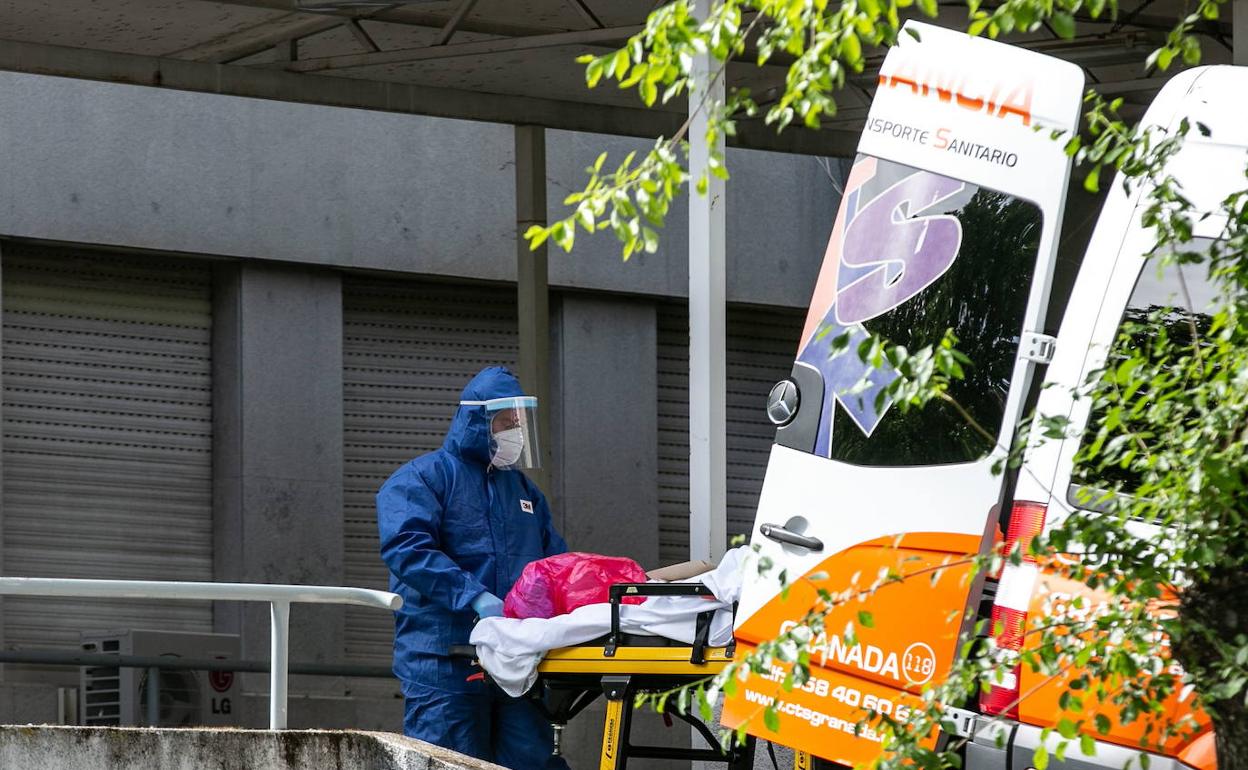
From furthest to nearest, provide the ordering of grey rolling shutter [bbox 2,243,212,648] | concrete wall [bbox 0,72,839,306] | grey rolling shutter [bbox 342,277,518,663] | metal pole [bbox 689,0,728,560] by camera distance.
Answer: grey rolling shutter [bbox 342,277,518,663], grey rolling shutter [bbox 2,243,212,648], concrete wall [bbox 0,72,839,306], metal pole [bbox 689,0,728,560]

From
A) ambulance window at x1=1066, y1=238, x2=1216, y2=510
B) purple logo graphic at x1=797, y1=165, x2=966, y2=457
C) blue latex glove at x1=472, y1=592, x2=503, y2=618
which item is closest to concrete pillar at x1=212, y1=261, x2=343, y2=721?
blue latex glove at x1=472, y1=592, x2=503, y2=618

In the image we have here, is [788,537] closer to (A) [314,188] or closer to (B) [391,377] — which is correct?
(A) [314,188]

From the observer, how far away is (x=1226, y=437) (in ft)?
11.7

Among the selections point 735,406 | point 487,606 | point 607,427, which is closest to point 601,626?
point 487,606

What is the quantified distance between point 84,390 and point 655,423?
3.78 metres

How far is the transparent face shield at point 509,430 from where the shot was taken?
279 inches

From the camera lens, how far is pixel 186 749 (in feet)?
18.9

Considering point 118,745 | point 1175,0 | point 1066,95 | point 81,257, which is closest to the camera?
point 1066,95

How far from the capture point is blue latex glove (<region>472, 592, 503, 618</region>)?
652 cm

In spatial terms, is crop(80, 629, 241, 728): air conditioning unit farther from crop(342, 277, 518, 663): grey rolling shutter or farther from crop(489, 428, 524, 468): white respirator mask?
crop(489, 428, 524, 468): white respirator mask

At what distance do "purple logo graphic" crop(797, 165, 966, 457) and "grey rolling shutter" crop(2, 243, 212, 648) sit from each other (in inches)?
295

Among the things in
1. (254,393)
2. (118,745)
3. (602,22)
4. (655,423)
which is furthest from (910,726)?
(655,423)

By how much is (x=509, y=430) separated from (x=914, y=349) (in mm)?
2225

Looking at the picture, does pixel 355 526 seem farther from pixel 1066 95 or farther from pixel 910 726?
pixel 910 726
